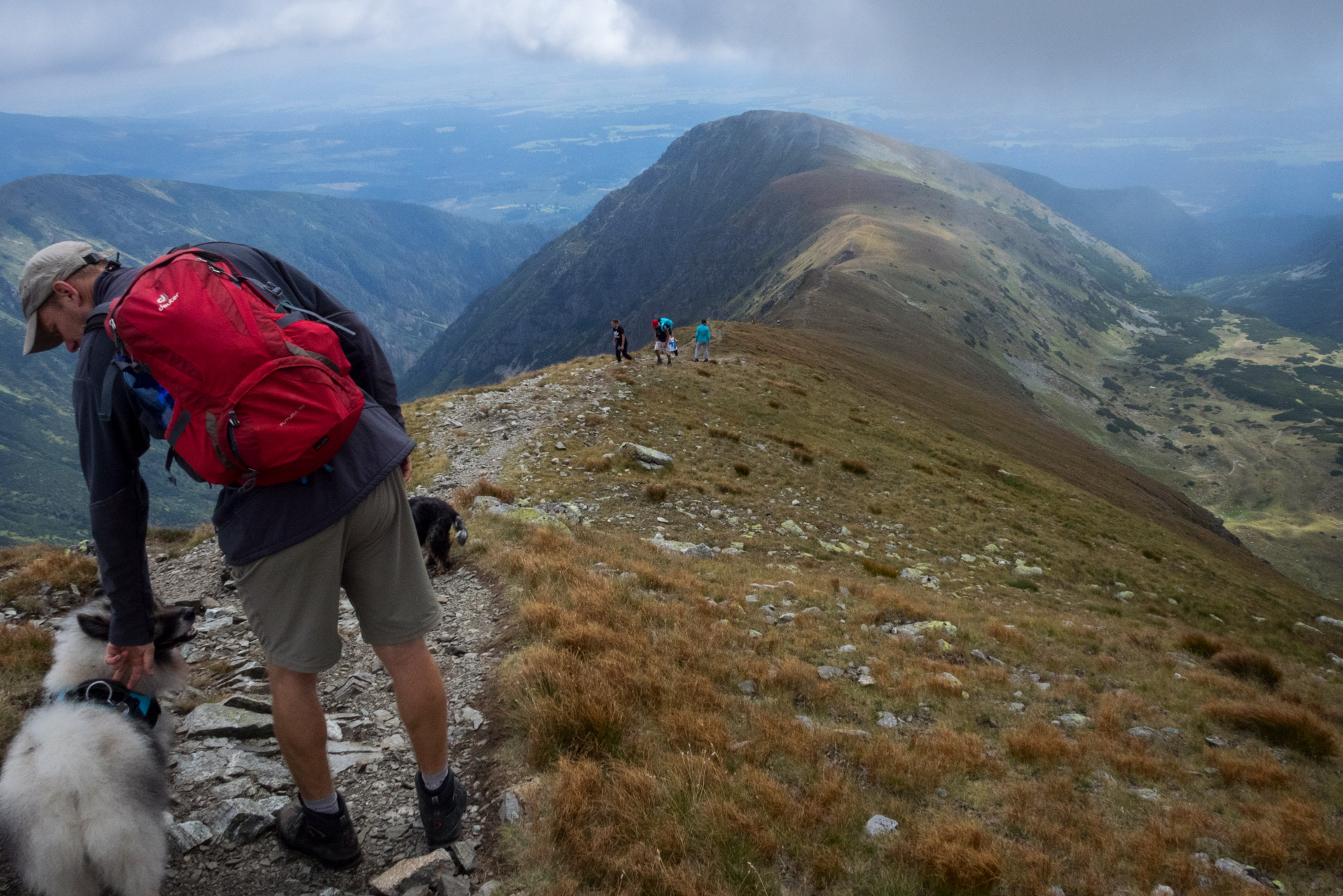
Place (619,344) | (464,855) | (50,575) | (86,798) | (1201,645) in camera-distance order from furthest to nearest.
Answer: (619,344) < (1201,645) < (50,575) < (464,855) < (86,798)

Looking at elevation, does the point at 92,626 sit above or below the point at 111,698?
above

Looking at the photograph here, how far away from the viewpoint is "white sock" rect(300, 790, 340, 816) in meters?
3.91

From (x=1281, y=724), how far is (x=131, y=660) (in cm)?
1152

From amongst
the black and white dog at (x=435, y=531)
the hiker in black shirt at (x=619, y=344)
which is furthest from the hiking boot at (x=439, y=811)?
the hiker in black shirt at (x=619, y=344)

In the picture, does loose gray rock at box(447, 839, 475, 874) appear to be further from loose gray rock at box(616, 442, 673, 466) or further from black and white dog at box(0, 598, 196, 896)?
loose gray rock at box(616, 442, 673, 466)

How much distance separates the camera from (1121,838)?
496cm

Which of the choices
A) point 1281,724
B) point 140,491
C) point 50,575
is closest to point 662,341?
point 50,575

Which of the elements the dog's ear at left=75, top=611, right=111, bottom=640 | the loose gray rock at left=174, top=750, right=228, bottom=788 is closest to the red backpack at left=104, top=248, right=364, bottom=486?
the dog's ear at left=75, top=611, right=111, bottom=640

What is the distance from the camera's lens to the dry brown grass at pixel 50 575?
26.2 ft

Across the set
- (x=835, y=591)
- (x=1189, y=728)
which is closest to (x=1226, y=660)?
(x=1189, y=728)

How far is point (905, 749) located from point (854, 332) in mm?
64428

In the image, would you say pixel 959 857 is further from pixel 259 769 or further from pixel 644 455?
pixel 644 455

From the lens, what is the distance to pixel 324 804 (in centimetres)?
392

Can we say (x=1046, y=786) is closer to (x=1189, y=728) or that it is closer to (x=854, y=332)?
(x=1189, y=728)
